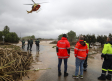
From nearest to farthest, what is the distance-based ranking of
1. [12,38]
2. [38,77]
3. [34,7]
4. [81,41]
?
[81,41]
[38,77]
[34,7]
[12,38]

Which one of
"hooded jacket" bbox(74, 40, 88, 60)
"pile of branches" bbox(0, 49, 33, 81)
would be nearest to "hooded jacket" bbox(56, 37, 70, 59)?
"hooded jacket" bbox(74, 40, 88, 60)

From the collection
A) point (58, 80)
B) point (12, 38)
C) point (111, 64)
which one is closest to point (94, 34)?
point (111, 64)

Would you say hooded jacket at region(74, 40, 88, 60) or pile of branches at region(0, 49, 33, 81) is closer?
pile of branches at region(0, 49, 33, 81)

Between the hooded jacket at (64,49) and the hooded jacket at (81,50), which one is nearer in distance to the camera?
the hooded jacket at (81,50)

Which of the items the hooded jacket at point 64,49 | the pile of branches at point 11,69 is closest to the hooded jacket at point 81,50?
the hooded jacket at point 64,49

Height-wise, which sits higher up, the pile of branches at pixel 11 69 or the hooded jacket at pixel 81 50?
the hooded jacket at pixel 81 50

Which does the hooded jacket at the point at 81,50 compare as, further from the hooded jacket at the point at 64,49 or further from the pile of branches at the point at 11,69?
the pile of branches at the point at 11,69

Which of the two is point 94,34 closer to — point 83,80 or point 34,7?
point 34,7

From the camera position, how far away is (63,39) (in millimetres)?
3506

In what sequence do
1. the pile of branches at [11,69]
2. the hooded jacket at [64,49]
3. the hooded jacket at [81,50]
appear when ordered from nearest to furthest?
the pile of branches at [11,69] < the hooded jacket at [81,50] < the hooded jacket at [64,49]

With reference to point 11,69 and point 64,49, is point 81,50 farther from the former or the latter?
point 11,69

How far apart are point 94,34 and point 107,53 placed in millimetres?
14512

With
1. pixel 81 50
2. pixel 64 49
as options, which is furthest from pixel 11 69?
pixel 81 50

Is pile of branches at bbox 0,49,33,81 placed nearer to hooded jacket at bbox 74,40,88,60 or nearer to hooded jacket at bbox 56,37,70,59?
hooded jacket at bbox 56,37,70,59
